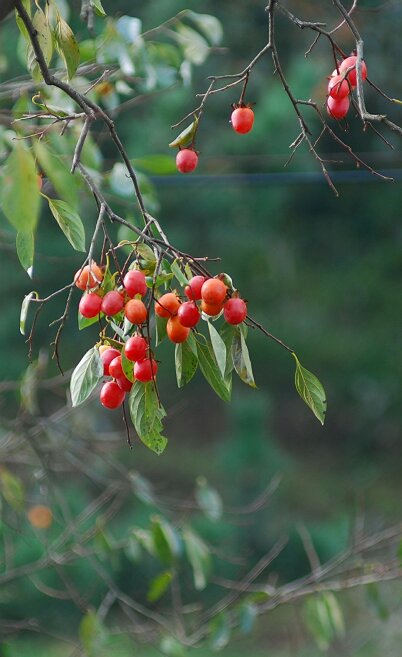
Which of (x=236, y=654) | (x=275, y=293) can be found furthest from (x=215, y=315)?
(x=275, y=293)

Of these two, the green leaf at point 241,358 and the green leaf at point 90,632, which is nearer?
the green leaf at point 241,358

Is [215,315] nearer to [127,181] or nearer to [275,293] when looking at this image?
[127,181]

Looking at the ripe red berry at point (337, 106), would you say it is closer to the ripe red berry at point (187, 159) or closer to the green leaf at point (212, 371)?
the ripe red berry at point (187, 159)

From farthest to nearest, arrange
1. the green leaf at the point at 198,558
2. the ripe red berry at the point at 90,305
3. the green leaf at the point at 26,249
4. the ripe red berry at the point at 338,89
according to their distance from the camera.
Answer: the green leaf at the point at 198,558
the ripe red berry at the point at 338,89
the ripe red berry at the point at 90,305
the green leaf at the point at 26,249

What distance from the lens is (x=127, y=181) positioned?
1.59 metres

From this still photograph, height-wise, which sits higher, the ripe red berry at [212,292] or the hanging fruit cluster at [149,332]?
the ripe red berry at [212,292]

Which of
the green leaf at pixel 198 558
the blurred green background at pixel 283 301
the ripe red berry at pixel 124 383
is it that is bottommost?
the blurred green background at pixel 283 301

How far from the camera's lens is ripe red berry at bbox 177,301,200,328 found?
80cm

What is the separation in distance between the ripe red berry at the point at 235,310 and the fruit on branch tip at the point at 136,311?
0.07 m

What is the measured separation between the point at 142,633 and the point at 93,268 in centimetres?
123

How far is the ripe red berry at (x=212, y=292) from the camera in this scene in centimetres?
79

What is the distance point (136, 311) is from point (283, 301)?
13.7 feet

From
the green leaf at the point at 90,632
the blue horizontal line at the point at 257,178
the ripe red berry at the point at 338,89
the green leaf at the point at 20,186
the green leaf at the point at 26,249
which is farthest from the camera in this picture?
the blue horizontal line at the point at 257,178

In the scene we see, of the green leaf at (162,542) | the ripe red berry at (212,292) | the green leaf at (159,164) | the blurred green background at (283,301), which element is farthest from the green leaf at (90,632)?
the blurred green background at (283,301)
